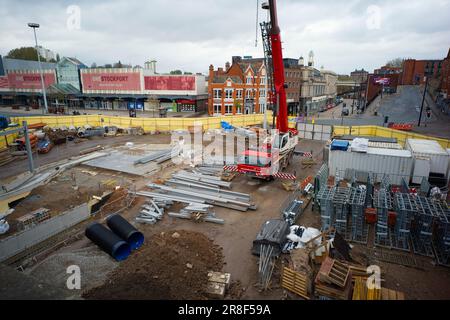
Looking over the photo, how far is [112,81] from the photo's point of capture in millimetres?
53281

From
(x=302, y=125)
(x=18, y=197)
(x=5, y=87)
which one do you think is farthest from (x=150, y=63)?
(x=18, y=197)

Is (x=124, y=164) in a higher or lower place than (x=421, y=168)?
lower

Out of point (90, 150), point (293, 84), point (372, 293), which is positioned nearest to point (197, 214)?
point (372, 293)

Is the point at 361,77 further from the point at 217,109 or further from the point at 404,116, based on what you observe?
the point at 217,109

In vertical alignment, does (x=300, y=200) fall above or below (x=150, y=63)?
below

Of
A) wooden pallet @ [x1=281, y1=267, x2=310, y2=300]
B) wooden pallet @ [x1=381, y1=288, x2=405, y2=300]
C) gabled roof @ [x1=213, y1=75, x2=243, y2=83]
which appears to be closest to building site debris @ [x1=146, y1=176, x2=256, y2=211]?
wooden pallet @ [x1=281, y1=267, x2=310, y2=300]

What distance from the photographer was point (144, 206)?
14.9 metres

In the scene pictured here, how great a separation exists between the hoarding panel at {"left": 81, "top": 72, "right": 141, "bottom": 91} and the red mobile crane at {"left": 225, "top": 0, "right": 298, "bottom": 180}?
3662 cm

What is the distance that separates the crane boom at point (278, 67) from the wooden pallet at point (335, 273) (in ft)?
46.2

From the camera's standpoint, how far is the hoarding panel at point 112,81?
170ft

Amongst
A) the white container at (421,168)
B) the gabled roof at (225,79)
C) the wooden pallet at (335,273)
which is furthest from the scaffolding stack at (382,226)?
the gabled roof at (225,79)

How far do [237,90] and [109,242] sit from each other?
39599 millimetres
